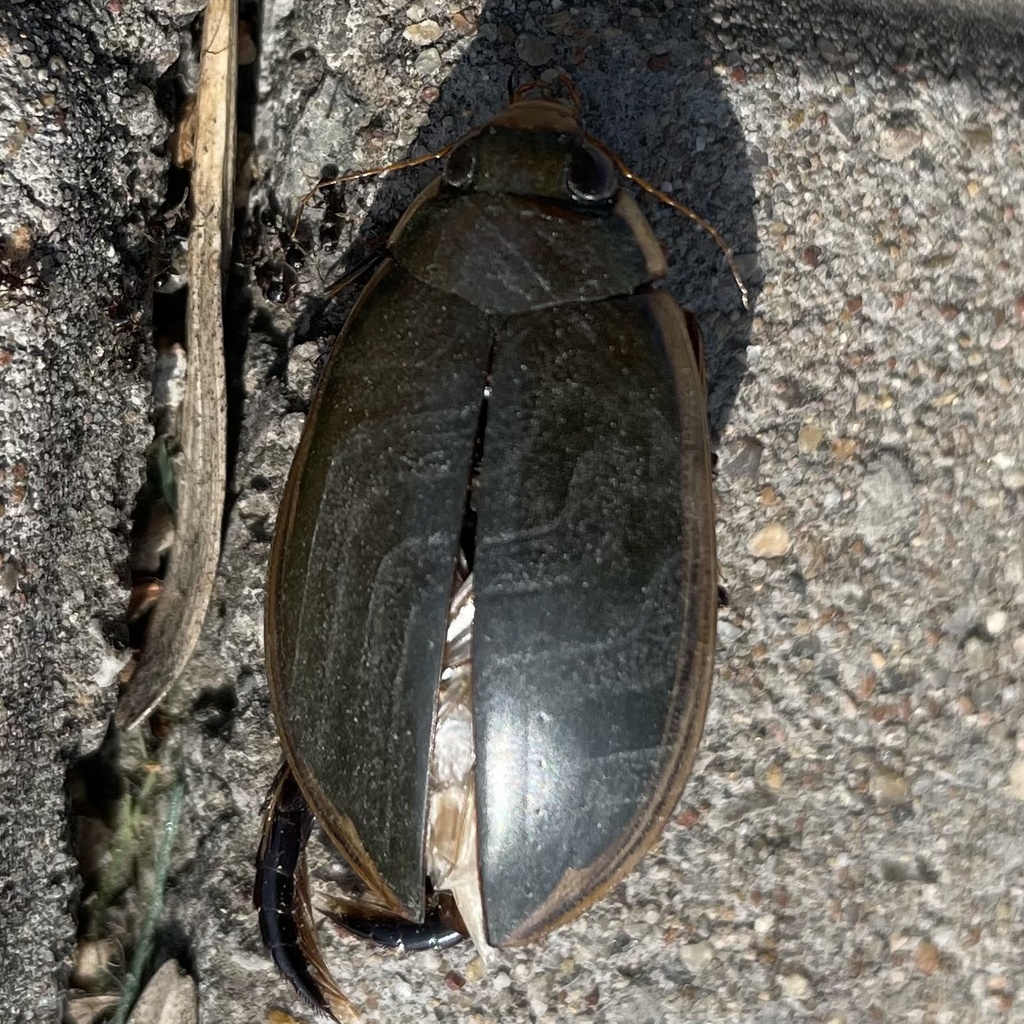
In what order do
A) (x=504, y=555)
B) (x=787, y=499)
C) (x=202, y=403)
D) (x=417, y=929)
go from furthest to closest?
(x=787, y=499)
(x=202, y=403)
(x=417, y=929)
(x=504, y=555)

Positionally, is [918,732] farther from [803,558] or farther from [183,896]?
[183,896]

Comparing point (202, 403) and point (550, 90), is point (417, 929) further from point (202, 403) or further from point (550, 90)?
point (550, 90)

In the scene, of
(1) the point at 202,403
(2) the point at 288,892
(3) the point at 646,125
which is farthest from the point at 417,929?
(3) the point at 646,125

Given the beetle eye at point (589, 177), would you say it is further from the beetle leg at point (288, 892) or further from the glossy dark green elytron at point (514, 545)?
the beetle leg at point (288, 892)

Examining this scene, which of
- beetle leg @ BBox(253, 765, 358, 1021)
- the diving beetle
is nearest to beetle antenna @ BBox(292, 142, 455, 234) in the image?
the diving beetle

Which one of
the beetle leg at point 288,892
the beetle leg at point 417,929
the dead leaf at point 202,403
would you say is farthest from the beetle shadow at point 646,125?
the beetle leg at point 417,929

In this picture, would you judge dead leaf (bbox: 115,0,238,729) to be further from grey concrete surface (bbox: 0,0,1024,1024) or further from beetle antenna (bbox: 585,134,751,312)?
beetle antenna (bbox: 585,134,751,312)
